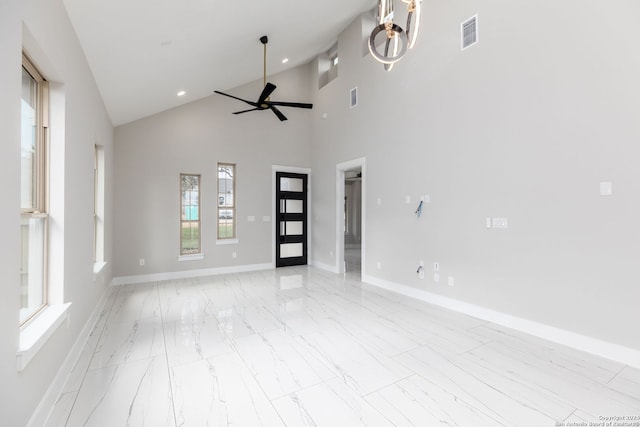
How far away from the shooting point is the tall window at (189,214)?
19.5 feet

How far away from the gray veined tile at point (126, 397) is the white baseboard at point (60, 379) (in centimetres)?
14

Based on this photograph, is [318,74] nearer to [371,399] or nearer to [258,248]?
[258,248]

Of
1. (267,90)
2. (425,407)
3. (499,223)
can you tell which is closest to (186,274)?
(267,90)

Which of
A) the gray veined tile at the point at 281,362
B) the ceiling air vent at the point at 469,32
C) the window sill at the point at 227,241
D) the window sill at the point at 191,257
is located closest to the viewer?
the gray veined tile at the point at 281,362

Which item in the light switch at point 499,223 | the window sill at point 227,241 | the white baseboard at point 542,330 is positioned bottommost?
the white baseboard at point 542,330

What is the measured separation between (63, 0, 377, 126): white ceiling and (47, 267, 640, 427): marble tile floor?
298 cm

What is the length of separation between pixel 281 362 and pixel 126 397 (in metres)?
1.18

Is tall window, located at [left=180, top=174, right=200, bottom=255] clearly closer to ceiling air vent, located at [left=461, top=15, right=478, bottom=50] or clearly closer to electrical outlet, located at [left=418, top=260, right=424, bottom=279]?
electrical outlet, located at [left=418, top=260, right=424, bottom=279]

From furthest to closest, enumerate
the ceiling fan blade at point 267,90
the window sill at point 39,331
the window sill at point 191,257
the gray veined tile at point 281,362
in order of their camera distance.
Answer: the window sill at point 191,257 < the ceiling fan blade at point 267,90 < the gray veined tile at point 281,362 < the window sill at point 39,331

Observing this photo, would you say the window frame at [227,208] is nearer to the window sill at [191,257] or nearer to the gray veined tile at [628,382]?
the window sill at [191,257]

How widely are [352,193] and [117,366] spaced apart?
1024cm

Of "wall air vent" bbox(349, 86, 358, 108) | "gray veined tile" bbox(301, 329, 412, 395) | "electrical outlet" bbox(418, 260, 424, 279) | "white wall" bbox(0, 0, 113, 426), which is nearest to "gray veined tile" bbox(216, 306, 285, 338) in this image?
"gray veined tile" bbox(301, 329, 412, 395)

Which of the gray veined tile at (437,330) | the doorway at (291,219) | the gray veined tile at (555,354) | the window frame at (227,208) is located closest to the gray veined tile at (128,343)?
the gray veined tile at (437,330)

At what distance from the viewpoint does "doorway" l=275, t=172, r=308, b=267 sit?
7.04 metres
